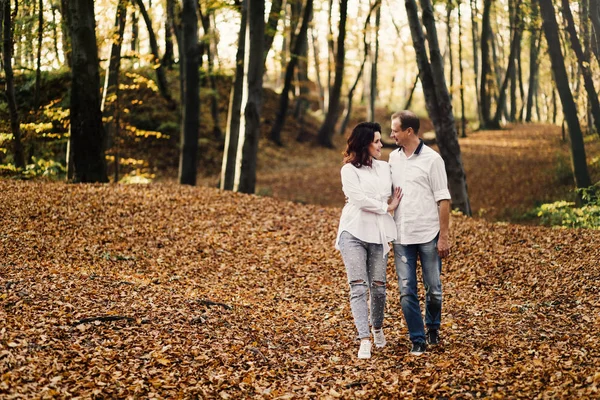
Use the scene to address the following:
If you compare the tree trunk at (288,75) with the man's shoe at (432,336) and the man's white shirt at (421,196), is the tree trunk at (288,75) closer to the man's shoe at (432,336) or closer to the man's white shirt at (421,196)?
the man's white shirt at (421,196)

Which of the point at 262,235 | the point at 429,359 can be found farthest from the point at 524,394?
the point at 262,235

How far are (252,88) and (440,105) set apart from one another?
4.19 metres

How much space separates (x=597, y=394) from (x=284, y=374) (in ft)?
8.21

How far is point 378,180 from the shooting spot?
5.59m

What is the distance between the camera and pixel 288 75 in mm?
24125

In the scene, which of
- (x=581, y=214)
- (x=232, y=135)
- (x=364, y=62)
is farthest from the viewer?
(x=364, y=62)

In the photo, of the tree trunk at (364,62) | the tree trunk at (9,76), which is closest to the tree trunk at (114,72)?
the tree trunk at (9,76)

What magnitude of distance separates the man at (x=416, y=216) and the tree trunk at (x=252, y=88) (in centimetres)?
848

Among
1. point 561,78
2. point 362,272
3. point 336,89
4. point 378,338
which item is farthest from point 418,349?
point 336,89

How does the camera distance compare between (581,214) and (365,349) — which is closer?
(365,349)

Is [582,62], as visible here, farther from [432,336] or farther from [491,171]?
[432,336]

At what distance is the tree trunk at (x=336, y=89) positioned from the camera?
23.8m

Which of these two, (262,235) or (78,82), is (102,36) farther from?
(262,235)

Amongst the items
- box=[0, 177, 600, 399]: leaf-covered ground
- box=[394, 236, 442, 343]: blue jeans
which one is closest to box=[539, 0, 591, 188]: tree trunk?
box=[0, 177, 600, 399]: leaf-covered ground
